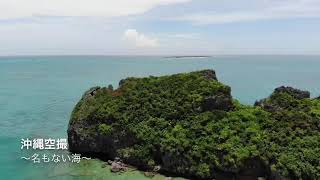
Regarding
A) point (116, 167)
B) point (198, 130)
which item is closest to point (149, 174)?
point (116, 167)

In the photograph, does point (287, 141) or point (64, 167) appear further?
point (64, 167)

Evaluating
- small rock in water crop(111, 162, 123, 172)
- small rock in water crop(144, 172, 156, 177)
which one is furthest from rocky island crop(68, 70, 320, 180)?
small rock in water crop(111, 162, 123, 172)

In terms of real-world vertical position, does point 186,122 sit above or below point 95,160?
above

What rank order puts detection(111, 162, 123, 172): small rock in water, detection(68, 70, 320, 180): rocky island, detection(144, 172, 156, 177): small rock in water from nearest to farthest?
detection(68, 70, 320, 180): rocky island, detection(144, 172, 156, 177): small rock in water, detection(111, 162, 123, 172): small rock in water

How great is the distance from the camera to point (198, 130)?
3612 cm

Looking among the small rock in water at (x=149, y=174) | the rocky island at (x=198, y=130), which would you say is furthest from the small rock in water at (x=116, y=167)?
the small rock in water at (x=149, y=174)

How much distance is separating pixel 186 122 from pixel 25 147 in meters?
16.4

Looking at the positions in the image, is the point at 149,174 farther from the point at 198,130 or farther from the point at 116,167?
the point at 198,130

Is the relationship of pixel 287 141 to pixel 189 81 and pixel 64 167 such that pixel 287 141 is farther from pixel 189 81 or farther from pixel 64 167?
pixel 64 167

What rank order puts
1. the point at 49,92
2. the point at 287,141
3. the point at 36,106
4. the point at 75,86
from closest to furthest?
the point at 287,141 < the point at 36,106 < the point at 49,92 < the point at 75,86

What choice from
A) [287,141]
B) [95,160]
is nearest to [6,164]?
[95,160]

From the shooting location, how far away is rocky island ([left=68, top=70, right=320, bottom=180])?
3253 centimetres

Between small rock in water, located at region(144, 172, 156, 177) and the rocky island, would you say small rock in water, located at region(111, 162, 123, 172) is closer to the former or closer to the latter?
the rocky island

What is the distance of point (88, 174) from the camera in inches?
1423
